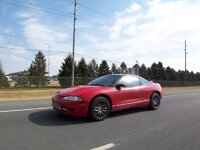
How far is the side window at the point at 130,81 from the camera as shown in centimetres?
1005

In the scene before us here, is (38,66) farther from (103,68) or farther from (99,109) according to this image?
(99,109)

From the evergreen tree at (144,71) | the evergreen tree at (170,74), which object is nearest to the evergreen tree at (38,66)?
the evergreen tree at (144,71)

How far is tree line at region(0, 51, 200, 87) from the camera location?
4098cm

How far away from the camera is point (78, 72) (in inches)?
2751

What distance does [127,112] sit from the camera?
1062 cm

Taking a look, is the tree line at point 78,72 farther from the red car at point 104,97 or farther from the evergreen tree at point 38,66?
the red car at point 104,97

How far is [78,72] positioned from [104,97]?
61119 mm

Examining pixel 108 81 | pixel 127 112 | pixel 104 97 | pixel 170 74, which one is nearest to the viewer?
pixel 104 97

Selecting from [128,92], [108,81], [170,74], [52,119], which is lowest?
[52,119]

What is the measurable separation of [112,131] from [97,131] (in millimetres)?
373

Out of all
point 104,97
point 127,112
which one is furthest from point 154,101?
point 104,97

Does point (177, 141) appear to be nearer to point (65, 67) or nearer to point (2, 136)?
point (2, 136)

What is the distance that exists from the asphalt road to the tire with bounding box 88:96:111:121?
0.23 meters

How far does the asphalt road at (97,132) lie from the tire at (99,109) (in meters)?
0.23
